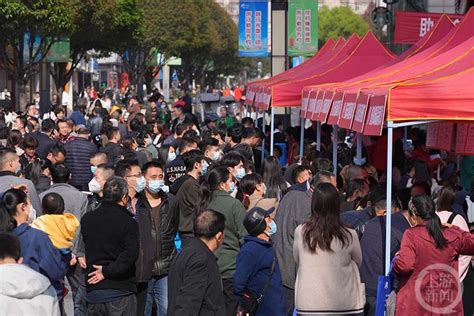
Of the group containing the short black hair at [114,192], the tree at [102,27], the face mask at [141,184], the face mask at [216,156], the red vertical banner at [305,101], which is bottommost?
the face mask at [216,156]

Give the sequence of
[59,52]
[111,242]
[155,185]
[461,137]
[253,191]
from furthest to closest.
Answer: [59,52]
[461,137]
[253,191]
[155,185]
[111,242]

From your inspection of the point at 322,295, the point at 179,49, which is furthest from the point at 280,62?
the point at 179,49

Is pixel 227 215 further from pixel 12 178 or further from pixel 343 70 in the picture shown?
pixel 343 70

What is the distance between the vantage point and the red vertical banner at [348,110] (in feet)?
36.4

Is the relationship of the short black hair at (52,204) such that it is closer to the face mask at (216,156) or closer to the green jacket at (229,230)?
the green jacket at (229,230)

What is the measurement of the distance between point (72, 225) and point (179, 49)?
5928 centimetres

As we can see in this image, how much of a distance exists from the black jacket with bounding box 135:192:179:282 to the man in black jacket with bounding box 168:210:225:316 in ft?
6.74

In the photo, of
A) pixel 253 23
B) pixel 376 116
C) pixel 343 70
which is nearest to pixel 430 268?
pixel 376 116

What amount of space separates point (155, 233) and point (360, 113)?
2.16m

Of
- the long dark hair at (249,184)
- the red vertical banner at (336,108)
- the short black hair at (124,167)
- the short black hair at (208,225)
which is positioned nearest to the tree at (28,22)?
the red vertical banner at (336,108)

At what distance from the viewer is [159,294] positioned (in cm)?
1020

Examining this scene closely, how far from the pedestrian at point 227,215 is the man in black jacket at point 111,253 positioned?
0.96 meters

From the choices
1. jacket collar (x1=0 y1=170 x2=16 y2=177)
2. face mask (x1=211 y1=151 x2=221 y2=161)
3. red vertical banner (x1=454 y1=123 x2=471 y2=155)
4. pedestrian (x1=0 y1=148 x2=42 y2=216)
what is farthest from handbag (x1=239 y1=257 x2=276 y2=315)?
red vertical banner (x1=454 y1=123 x2=471 y2=155)

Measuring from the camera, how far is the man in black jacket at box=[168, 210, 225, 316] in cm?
741
